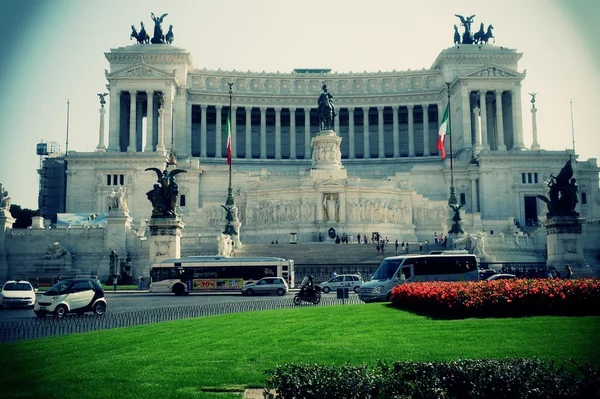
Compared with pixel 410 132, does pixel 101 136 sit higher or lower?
lower

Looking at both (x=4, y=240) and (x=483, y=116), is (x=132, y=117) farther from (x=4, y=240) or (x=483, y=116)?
(x=483, y=116)

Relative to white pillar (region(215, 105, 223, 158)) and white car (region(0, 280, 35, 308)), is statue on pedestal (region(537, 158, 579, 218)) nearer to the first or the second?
white car (region(0, 280, 35, 308))

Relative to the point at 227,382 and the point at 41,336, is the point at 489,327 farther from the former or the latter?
the point at 41,336

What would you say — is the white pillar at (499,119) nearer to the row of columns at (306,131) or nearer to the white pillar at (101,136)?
the row of columns at (306,131)

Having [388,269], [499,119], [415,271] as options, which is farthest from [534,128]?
[388,269]

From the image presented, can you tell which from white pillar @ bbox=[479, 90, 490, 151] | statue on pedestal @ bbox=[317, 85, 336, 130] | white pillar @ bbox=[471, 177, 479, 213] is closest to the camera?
statue on pedestal @ bbox=[317, 85, 336, 130]

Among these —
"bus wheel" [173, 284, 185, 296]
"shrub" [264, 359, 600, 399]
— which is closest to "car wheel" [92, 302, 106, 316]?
"bus wheel" [173, 284, 185, 296]

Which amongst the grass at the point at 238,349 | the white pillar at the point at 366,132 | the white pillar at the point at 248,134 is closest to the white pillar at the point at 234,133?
the white pillar at the point at 248,134

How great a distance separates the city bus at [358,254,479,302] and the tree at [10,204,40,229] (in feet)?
215

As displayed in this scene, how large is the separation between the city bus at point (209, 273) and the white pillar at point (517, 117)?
62.2 meters

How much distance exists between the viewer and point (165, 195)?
4247 cm

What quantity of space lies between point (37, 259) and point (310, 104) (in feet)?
191

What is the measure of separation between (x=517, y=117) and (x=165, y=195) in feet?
222

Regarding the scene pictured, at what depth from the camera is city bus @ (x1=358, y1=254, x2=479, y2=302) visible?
3083cm
